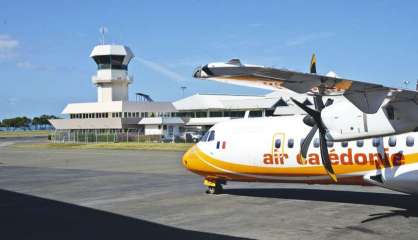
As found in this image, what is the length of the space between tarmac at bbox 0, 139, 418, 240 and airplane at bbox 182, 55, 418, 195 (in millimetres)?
1061

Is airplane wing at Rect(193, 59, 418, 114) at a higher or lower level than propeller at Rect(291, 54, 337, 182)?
higher

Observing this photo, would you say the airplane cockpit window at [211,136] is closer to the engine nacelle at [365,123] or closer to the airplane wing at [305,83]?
the engine nacelle at [365,123]

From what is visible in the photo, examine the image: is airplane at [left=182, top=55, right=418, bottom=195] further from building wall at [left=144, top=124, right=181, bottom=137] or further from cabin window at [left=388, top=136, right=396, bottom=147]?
building wall at [left=144, top=124, right=181, bottom=137]

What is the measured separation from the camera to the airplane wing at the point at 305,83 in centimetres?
990

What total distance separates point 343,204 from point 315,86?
20.7ft

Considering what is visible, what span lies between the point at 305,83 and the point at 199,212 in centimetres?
594

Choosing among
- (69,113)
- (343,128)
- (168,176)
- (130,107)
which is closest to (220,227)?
(343,128)

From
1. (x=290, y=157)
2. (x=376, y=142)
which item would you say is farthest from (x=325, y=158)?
(x=290, y=157)

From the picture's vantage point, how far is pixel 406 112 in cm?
1232

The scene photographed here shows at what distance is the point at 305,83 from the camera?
36.0ft

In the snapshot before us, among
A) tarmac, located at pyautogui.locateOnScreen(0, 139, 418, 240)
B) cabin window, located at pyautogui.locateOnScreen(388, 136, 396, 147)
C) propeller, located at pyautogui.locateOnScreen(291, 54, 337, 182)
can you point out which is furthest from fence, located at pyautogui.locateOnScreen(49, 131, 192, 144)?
cabin window, located at pyautogui.locateOnScreen(388, 136, 396, 147)

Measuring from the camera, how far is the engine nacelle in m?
12.4

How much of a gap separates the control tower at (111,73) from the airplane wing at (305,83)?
76930mm

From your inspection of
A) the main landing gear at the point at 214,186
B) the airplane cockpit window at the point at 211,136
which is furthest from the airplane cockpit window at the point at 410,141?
the main landing gear at the point at 214,186
